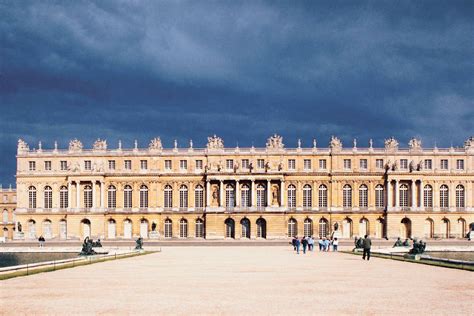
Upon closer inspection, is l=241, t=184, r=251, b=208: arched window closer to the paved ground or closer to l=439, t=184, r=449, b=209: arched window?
l=439, t=184, r=449, b=209: arched window

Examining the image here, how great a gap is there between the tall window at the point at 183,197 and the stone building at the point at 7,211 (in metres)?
40.7

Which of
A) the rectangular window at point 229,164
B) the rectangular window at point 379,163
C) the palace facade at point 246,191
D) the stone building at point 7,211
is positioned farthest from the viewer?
the stone building at point 7,211

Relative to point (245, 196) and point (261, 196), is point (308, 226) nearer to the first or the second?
point (261, 196)

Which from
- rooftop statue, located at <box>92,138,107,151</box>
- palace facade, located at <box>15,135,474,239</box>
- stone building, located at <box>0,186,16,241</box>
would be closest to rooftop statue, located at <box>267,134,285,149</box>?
palace facade, located at <box>15,135,474,239</box>

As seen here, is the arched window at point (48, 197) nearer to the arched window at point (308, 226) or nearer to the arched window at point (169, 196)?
the arched window at point (169, 196)

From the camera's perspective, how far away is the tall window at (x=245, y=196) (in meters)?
79.8

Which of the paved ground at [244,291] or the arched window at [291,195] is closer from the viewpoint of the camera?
the paved ground at [244,291]

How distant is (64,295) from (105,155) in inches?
2530

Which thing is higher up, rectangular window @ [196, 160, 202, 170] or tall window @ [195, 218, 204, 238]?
rectangular window @ [196, 160, 202, 170]

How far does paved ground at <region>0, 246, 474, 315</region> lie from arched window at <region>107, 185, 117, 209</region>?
53971mm

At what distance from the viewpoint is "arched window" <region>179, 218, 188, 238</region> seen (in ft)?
265

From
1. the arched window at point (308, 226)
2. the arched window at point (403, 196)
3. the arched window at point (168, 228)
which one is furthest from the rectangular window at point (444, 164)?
the arched window at point (168, 228)

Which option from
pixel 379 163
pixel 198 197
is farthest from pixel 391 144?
pixel 198 197

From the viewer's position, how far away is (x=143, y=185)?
81.1 metres
